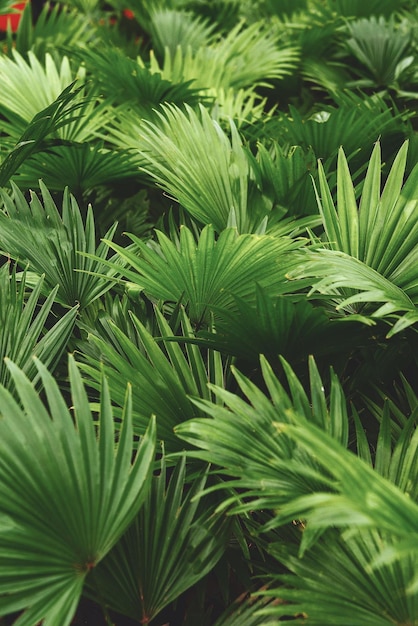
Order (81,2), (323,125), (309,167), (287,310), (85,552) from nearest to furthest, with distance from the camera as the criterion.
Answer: (85,552) → (287,310) → (309,167) → (323,125) → (81,2)

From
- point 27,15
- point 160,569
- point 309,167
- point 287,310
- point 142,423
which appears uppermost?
point 27,15

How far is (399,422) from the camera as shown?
3.01 feet

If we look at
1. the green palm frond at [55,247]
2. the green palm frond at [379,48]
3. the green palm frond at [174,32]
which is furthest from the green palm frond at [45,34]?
the green palm frond at [55,247]

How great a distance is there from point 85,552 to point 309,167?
2.81ft

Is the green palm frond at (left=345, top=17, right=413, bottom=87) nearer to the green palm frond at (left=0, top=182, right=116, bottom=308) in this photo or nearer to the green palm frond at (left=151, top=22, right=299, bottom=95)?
the green palm frond at (left=151, top=22, right=299, bottom=95)

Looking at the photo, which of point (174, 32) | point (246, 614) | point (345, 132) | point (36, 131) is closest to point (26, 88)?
point (36, 131)

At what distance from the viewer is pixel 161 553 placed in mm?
694

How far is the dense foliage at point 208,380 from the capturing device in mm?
593

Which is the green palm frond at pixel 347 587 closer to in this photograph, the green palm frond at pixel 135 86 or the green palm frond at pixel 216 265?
the green palm frond at pixel 216 265

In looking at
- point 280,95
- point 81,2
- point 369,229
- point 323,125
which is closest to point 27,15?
point 81,2

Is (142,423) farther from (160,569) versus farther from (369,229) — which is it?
(369,229)

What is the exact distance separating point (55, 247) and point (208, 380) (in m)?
0.39

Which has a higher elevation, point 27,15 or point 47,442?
point 27,15

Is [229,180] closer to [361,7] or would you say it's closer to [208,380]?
[208,380]
